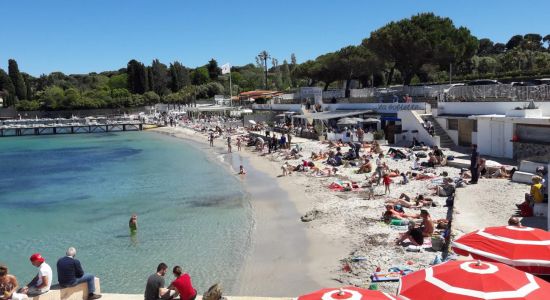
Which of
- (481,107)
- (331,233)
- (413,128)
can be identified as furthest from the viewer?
(413,128)

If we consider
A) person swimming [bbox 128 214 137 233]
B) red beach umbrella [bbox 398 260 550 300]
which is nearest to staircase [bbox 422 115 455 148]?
person swimming [bbox 128 214 137 233]

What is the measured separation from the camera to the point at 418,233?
1291cm

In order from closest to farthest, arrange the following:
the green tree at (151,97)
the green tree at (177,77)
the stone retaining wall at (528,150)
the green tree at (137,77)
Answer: the stone retaining wall at (528,150), the green tree at (151,97), the green tree at (137,77), the green tree at (177,77)

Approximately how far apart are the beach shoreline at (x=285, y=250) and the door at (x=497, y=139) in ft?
33.5

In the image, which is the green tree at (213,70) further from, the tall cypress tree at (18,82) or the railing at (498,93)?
the railing at (498,93)

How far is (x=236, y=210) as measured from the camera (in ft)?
66.5

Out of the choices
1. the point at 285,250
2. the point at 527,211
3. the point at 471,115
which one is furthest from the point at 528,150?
the point at 285,250

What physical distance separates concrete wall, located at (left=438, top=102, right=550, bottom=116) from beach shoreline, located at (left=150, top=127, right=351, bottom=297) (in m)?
12.1

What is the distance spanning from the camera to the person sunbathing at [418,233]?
42.2 feet

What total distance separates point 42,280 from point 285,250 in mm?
7354

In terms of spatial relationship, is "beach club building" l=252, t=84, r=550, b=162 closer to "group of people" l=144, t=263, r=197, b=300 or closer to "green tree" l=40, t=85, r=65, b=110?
"group of people" l=144, t=263, r=197, b=300

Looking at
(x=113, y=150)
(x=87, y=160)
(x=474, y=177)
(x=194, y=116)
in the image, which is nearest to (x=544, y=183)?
(x=474, y=177)

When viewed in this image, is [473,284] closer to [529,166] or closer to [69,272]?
[69,272]

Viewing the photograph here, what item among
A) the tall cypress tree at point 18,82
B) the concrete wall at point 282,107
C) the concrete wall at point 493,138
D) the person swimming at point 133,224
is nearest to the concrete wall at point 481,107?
the concrete wall at point 493,138
